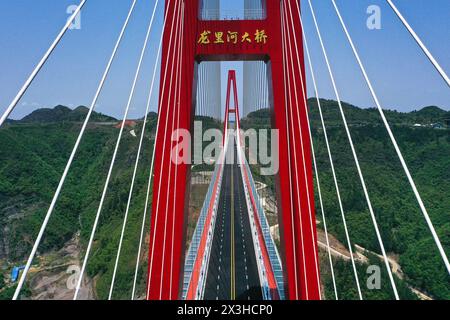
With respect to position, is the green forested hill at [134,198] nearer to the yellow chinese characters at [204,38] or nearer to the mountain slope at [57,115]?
the mountain slope at [57,115]

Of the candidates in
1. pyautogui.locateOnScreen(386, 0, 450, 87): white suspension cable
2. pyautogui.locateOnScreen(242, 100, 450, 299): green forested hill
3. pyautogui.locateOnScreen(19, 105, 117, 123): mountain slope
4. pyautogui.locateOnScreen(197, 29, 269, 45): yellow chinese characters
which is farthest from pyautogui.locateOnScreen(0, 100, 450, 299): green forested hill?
pyautogui.locateOnScreen(386, 0, 450, 87): white suspension cable

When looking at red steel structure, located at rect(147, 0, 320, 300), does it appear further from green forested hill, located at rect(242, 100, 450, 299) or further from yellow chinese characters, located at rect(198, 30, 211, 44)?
green forested hill, located at rect(242, 100, 450, 299)

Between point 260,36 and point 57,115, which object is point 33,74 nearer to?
point 260,36

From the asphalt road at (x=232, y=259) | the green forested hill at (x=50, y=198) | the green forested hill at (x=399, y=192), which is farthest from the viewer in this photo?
the green forested hill at (x=50, y=198)

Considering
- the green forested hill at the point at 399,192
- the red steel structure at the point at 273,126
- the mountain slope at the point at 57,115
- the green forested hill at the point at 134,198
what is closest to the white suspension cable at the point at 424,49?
the red steel structure at the point at 273,126

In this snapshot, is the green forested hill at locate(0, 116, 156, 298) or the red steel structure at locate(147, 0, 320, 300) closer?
the red steel structure at locate(147, 0, 320, 300)

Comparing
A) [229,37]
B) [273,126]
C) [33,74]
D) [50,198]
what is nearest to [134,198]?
[50,198]
